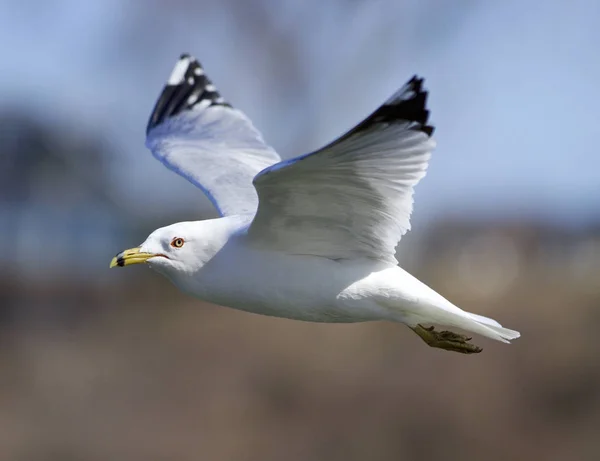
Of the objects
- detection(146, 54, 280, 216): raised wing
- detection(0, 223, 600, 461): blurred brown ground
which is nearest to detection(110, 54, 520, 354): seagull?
detection(146, 54, 280, 216): raised wing

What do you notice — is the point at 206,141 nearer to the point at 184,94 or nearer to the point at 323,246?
the point at 184,94

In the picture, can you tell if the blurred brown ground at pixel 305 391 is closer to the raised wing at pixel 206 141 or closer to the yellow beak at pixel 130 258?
the raised wing at pixel 206 141

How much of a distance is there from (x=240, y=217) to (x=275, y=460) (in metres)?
5.66

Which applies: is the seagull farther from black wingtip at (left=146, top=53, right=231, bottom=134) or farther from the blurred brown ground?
the blurred brown ground

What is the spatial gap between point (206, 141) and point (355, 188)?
1948 mm

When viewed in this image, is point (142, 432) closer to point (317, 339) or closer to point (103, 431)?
point (103, 431)

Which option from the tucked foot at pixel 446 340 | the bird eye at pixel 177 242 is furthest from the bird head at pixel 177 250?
the tucked foot at pixel 446 340

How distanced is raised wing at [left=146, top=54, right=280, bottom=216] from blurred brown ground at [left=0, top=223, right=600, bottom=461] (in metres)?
4.30

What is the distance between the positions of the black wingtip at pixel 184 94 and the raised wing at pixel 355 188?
2.13 meters

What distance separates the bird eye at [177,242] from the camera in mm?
3818

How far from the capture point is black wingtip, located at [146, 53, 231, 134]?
5.80 m

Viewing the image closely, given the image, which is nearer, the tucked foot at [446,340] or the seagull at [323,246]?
the seagull at [323,246]

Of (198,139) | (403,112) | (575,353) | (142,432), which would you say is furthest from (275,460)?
(403,112)

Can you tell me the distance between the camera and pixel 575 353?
1022 cm
